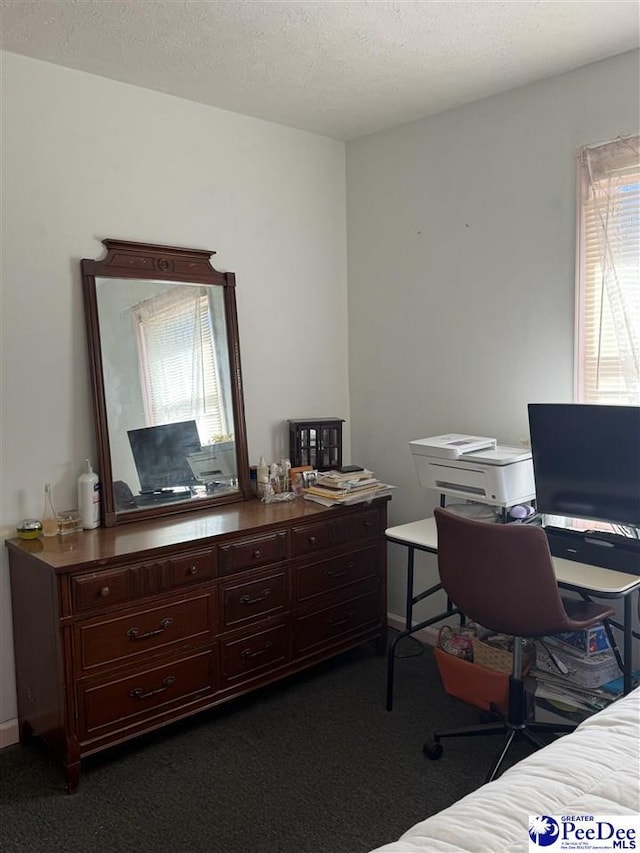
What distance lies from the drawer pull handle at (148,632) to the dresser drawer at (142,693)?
130mm

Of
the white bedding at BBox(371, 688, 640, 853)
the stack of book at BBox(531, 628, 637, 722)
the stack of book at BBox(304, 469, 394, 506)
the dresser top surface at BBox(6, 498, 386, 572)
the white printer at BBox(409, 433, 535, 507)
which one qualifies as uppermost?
the white printer at BBox(409, 433, 535, 507)

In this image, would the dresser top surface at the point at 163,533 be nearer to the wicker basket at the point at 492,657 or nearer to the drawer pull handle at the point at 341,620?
the drawer pull handle at the point at 341,620

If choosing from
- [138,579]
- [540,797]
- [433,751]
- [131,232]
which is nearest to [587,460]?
[433,751]

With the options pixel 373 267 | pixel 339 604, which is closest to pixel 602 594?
pixel 339 604

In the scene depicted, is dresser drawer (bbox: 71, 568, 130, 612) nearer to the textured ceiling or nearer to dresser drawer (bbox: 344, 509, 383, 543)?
dresser drawer (bbox: 344, 509, 383, 543)

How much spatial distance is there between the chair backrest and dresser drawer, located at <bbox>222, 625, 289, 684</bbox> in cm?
88

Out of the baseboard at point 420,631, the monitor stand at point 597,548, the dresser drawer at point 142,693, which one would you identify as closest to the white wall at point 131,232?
the dresser drawer at point 142,693

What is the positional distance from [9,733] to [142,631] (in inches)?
28.8

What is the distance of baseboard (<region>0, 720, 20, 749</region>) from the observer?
2.61 meters

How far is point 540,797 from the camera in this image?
1.16m

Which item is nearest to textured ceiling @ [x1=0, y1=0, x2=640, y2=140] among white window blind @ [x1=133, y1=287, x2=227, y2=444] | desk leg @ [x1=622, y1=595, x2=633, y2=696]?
white window blind @ [x1=133, y1=287, x2=227, y2=444]

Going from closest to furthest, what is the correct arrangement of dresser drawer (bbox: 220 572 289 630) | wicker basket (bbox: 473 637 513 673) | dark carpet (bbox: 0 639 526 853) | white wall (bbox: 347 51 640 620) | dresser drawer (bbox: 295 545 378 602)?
dark carpet (bbox: 0 639 526 853), wicker basket (bbox: 473 637 513 673), dresser drawer (bbox: 220 572 289 630), white wall (bbox: 347 51 640 620), dresser drawer (bbox: 295 545 378 602)

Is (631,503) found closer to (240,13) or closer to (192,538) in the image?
(192,538)

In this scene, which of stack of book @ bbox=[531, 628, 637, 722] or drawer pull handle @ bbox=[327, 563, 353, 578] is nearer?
stack of book @ bbox=[531, 628, 637, 722]
